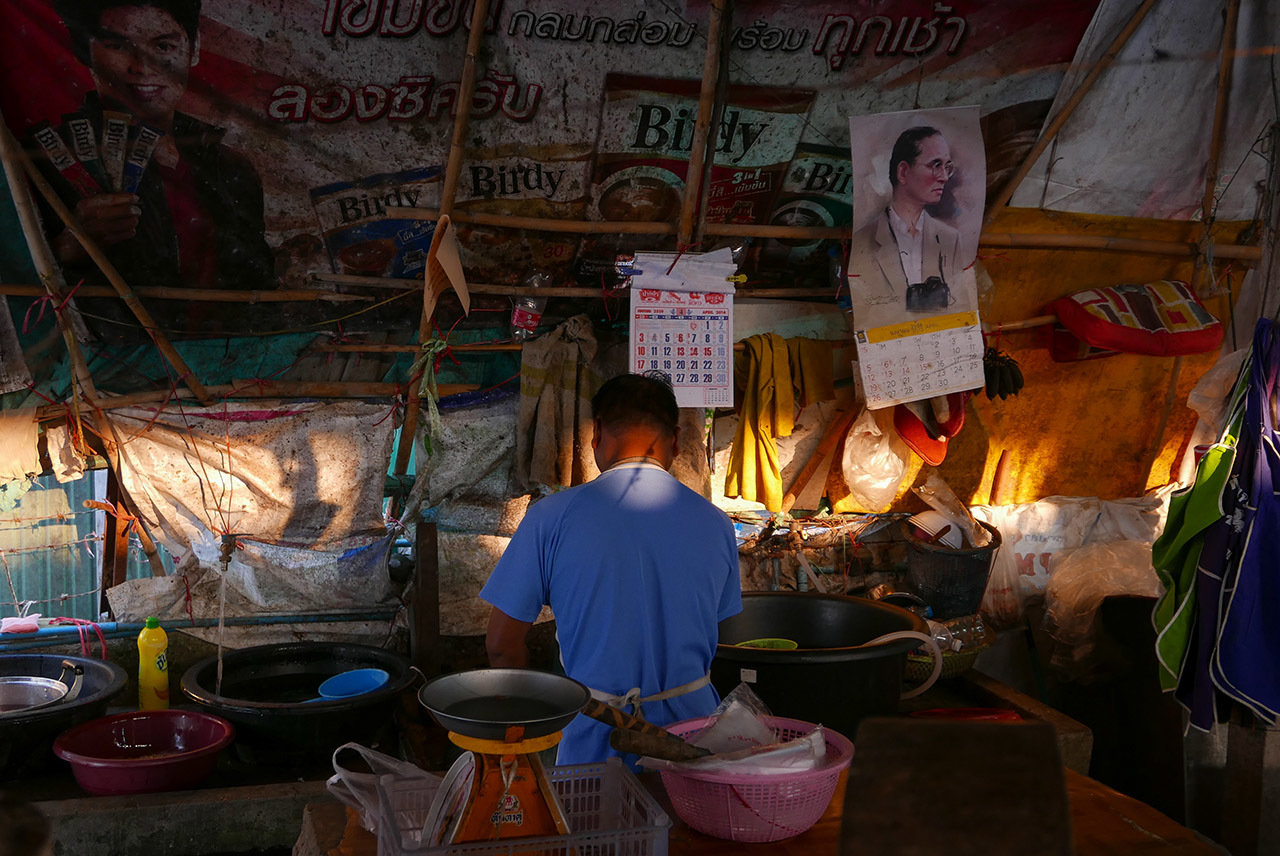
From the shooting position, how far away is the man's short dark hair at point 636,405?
2.43 metres

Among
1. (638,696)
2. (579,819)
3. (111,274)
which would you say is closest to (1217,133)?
(638,696)

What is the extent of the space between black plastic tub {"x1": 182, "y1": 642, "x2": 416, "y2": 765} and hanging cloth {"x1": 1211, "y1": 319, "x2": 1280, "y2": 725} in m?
2.91

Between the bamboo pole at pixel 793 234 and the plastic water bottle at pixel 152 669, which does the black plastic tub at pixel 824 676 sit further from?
→ the plastic water bottle at pixel 152 669

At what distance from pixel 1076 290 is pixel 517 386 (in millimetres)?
2554

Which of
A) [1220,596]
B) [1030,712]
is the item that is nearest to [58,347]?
[1030,712]

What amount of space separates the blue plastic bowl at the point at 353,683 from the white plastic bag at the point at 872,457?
6.95 ft

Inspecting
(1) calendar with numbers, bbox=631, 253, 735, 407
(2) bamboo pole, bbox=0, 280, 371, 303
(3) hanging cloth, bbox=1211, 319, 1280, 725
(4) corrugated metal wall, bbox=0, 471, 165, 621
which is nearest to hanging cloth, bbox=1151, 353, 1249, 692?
(3) hanging cloth, bbox=1211, 319, 1280, 725

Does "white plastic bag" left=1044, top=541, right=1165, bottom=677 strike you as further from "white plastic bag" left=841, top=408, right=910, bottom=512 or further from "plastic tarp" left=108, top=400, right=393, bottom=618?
"plastic tarp" left=108, top=400, right=393, bottom=618

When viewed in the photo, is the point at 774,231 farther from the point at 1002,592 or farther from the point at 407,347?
the point at 1002,592

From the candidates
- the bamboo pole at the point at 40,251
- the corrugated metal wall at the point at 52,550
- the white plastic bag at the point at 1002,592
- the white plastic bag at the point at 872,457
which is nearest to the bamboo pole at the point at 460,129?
the bamboo pole at the point at 40,251

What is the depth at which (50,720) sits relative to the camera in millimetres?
3189

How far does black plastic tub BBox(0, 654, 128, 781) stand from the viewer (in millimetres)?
3156

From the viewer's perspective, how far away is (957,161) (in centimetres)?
377

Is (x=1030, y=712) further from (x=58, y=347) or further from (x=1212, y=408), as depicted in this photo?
(x=58, y=347)
